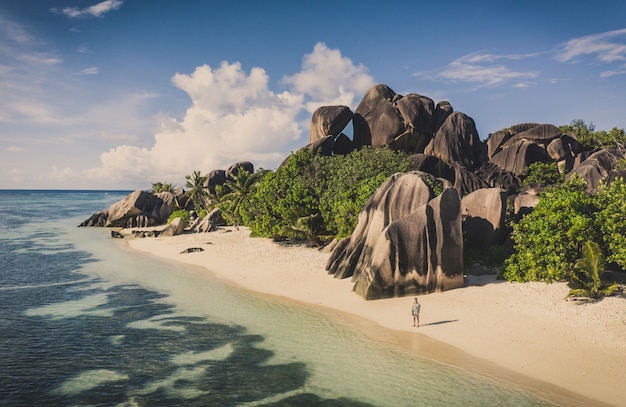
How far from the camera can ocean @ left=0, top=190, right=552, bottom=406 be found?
14258 millimetres

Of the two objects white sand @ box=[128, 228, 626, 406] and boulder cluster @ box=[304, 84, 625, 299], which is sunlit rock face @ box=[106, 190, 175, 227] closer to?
boulder cluster @ box=[304, 84, 625, 299]

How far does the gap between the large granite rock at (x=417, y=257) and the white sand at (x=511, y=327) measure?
28.2 inches

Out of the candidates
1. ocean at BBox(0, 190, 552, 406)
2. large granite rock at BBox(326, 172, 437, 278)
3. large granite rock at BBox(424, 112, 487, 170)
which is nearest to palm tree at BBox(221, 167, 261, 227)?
ocean at BBox(0, 190, 552, 406)

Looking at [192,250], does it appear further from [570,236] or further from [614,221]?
[614,221]

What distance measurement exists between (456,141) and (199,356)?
4972 centimetres

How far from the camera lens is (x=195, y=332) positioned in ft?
66.7

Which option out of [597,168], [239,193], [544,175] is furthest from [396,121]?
[597,168]

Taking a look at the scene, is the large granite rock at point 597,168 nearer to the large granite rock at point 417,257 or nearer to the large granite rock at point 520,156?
the large granite rock at point 520,156

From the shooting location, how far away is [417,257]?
2367 cm

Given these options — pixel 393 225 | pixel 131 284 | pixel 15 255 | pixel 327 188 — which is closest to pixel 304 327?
pixel 393 225

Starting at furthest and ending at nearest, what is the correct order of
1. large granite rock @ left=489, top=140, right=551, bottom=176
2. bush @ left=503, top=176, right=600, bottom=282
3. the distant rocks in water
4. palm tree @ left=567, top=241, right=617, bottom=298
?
1. large granite rock @ left=489, top=140, right=551, bottom=176
2. the distant rocks in water
3. bush @ left=503, top=176, right=600, bottom=282
4. palm tree @ left=567, top=241, right=617, bottom=298

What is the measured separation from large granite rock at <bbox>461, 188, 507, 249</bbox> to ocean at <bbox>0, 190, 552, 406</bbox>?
1242 cm

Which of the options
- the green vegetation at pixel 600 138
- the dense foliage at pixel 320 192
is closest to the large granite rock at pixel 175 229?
the dense foliage at pixel 320 192

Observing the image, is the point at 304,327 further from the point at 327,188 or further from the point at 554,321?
the point at 327,188
